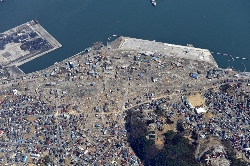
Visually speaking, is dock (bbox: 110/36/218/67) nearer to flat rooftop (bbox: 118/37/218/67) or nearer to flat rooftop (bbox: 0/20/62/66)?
flat rooftop (bbox: 118/37/218/67)

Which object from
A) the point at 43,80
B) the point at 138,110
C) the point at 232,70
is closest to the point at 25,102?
the point at 43,80

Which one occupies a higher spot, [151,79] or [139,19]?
[139,19]

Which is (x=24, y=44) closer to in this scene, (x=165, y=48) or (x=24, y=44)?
(x=24, y=44)

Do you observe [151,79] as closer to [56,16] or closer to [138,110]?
[138,110]

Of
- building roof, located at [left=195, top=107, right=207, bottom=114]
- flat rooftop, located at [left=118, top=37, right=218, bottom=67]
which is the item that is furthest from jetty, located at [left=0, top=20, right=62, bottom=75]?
building roof, located at [left=195, top=107, right=207, bottom=114]

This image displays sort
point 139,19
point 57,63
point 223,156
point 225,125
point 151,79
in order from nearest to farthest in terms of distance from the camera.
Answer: point 223,156
point 225,125
point 151,79
point 57,63
point 139,19

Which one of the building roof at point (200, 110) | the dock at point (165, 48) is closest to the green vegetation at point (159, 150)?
the building roof at point (200, 110)

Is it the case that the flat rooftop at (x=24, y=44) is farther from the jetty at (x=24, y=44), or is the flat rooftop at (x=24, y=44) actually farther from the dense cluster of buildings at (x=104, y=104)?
the dense cluster of buildings at (x=104, y=104)

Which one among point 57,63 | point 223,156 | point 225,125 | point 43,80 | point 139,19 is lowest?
point 223,156
